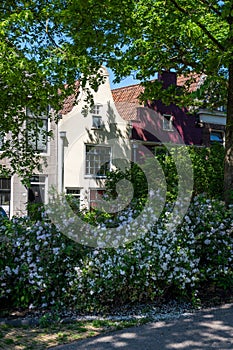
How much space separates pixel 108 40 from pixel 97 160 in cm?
1784

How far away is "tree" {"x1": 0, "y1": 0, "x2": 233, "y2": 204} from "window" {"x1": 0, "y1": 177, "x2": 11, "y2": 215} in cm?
Result: 1324

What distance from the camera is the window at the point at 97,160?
27.4 meters

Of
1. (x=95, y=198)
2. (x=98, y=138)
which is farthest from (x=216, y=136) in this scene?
(x=95, y=198)

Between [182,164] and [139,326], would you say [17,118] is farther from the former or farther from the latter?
[139,326]

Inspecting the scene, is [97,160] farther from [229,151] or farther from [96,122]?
[229,151]

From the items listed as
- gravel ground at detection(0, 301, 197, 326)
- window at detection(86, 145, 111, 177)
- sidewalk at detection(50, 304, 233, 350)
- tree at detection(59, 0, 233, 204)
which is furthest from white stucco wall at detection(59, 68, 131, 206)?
sidewalk at detection(50, 304, 233, 350)

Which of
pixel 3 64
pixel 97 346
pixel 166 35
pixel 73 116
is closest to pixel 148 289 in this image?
pixel 97 346

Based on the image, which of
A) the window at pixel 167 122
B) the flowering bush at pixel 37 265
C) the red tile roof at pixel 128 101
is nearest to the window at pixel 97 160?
the red tile roof at pixel 128 101

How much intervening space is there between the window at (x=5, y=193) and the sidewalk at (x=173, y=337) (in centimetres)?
1942

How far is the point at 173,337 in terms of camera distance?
554 cm

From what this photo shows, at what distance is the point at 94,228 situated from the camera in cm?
733

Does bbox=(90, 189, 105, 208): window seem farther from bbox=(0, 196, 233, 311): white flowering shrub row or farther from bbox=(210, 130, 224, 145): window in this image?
bbox=(210, 130, 224, 145): window

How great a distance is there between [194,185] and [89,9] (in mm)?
5676

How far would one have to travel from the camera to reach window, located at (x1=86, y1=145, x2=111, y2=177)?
89.9 ft
